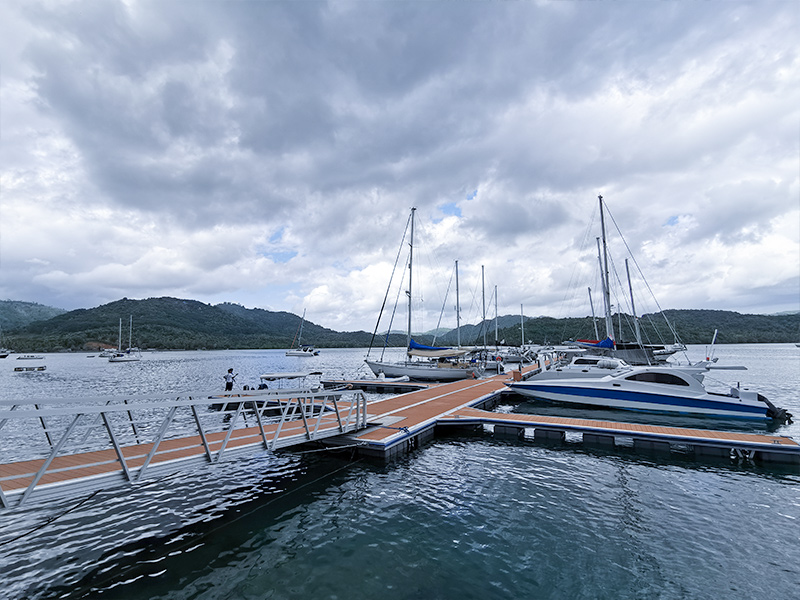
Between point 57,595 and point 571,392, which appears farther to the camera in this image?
point 571,392

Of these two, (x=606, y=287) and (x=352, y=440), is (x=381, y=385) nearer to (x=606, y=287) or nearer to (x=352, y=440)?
(x=352, y=440)

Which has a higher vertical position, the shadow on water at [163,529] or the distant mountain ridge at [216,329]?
the distant mountain ridge at [216,329]

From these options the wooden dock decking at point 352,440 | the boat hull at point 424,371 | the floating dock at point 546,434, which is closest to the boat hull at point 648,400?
the wooden dock decking at point 352,440

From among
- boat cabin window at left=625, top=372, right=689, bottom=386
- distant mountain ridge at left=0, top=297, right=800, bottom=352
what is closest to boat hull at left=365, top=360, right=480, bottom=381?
boat cabin window at left=625, top=372, right=689, bottom=386

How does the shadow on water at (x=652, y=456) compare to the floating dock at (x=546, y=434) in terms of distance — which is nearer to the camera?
the shadow on water at (x=652, y=456)

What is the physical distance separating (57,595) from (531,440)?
47.3 feet

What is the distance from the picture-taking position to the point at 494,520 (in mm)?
8375

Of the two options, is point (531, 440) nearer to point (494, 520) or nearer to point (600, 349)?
point (494, 520)

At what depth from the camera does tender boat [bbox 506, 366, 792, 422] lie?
1859cm

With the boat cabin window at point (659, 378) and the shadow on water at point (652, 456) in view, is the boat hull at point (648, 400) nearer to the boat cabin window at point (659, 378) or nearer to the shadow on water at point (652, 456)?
the boat cabin window at point (659, 378)

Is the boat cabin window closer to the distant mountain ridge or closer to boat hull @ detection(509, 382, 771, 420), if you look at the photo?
boat hull @ detection(509, 382, 771, 420)

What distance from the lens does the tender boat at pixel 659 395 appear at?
61.0 feet

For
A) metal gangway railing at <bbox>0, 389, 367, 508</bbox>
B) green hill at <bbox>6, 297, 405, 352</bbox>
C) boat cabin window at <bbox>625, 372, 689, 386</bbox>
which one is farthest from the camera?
green hill at <bbox>6, 297, 405, 352</bbox>

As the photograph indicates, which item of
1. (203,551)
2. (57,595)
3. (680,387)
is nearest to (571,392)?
(680,387)
